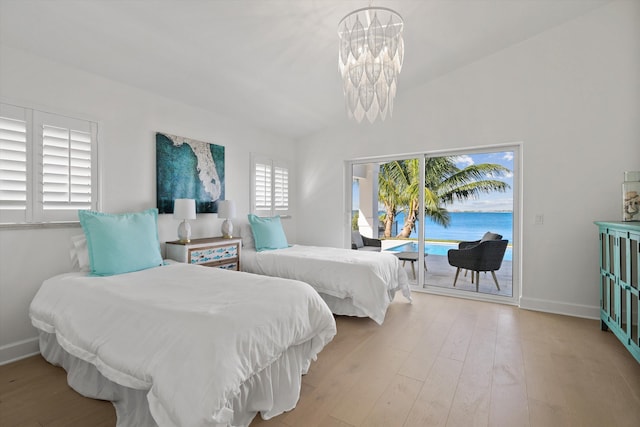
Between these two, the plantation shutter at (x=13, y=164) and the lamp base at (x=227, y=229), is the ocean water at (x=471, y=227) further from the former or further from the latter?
the plantation shutter at (x=13, y=164)

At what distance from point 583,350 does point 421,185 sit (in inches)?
98.3

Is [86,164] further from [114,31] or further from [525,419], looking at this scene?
[525,419]

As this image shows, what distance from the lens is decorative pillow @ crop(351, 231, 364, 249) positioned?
4.88 metres

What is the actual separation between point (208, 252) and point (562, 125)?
4.13m

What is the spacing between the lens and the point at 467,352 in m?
2.46

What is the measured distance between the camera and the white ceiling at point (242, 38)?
7.37ft

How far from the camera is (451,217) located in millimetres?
4145

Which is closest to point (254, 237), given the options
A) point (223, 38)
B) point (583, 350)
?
point (223, 38)

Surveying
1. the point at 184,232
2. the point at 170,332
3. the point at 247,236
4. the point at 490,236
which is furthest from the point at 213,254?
the point at 490,236

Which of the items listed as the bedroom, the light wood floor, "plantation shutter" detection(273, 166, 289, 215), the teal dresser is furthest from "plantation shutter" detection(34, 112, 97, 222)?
the teal dresser

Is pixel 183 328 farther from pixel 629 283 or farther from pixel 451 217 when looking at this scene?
pixel 451 217

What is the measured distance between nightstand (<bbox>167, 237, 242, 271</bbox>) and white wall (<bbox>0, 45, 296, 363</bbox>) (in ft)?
1.10

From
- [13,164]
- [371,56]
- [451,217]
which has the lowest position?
[451,217]

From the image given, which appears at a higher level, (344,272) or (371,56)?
(371,56)
